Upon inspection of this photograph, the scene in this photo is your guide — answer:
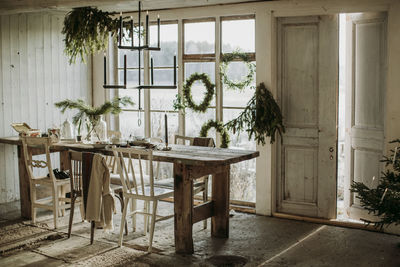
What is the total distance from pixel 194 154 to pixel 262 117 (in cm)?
118

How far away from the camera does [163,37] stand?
7031 mm

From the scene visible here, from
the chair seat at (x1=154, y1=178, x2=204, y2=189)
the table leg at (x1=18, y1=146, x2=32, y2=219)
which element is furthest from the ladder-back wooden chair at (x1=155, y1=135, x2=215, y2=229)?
the table leg at (x1=18, y1=146, x2=32, y2=219)

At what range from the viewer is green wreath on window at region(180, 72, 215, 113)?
6613 millimetres

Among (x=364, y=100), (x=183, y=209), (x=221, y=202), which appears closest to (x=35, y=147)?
(x=183, y=209)

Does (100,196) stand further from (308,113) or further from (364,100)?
(364,100)

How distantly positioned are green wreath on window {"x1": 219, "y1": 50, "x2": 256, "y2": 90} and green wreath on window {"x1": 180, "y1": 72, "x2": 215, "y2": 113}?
0.23m

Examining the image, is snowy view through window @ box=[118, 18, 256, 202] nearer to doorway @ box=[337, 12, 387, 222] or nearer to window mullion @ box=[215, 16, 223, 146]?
window mullion @ box=[215, 16, 223, 146]

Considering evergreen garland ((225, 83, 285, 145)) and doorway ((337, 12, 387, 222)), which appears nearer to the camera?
doorway ((337, 12, 387, 222))

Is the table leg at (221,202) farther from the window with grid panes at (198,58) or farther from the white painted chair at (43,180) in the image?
the white painted chair at (43,180)

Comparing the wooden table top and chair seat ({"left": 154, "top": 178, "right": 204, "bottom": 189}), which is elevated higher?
the wooden table top

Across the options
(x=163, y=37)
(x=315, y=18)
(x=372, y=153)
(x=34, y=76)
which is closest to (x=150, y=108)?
(x=163, y=37)

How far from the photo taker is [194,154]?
505cm

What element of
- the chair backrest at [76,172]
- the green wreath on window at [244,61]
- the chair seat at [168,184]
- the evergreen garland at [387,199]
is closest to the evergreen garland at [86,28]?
the green wreath on window at [244,61]

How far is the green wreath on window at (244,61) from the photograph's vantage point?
20.6 ft
